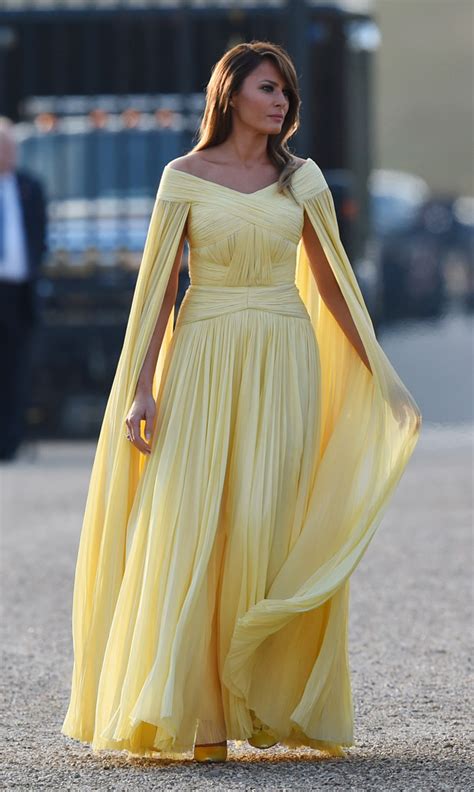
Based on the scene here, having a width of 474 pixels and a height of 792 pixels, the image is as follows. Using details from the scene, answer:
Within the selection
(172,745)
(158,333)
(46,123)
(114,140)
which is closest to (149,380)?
(158,333)

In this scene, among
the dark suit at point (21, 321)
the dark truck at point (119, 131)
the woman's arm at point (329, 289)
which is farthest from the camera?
the dark truck at point (119, 131)

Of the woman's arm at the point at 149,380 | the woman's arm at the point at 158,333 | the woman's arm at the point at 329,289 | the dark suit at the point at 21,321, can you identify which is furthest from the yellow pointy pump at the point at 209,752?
the dark suit at the point at 21,321

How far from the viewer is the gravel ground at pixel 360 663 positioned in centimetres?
493

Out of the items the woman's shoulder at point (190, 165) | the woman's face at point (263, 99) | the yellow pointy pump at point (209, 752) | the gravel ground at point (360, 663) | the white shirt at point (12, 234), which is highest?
the woman's face at point (263, 99)

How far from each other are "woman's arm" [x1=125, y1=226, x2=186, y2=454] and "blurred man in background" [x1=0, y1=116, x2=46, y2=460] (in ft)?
22.9

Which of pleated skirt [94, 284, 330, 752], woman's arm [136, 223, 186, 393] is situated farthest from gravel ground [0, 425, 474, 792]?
woman's arm [136, 223, 186, 393]

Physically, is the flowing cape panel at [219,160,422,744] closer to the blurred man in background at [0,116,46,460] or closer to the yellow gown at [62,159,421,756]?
the yellow gown at [62,159,421,756]

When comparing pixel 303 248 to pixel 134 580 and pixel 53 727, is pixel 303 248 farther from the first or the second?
pixel 53 727

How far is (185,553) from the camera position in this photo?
504 centimetres

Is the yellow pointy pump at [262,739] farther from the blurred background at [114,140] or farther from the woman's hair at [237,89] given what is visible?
the blurred background at [114,140]

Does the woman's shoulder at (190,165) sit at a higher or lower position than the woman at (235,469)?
higher

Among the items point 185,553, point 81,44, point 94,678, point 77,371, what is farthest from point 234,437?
point 81,44

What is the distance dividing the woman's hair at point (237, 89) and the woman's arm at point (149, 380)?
27cm

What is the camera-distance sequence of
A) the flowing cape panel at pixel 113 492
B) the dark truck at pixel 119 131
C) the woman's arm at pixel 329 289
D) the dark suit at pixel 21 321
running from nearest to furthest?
the flowing cape panel at pixel 113 492, the woman's arm at pixel 329 289, the dark suit at pixel 21 321, the dark truck at pixel 119 131
